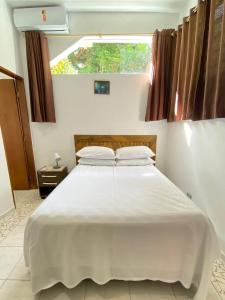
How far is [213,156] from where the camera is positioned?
1.92 metres

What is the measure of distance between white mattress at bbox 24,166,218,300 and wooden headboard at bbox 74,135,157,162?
1820 mm

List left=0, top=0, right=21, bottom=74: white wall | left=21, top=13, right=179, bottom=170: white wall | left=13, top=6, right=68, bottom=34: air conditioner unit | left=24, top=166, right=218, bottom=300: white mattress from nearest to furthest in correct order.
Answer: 1. left=24, top=166, right=218, bottom=300: white mattress
2. left=0, top=0, right=21, bottom=74: white wall
3. left=13, top=6, right=68, bottom=34: air conditioner unit
4. left=21, top=13, right=179, bottom=170: white wall

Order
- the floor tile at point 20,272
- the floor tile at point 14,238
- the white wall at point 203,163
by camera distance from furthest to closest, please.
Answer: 1. the floor tile at point 14,238
2. the white wall at point 203,163
3. the floor tile at point 20,272

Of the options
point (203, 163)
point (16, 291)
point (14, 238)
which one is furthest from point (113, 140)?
point (16, 291)

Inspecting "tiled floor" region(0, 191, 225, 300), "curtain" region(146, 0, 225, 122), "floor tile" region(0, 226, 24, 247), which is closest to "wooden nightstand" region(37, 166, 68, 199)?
"floor tile" region(0, 226, 24, 247)

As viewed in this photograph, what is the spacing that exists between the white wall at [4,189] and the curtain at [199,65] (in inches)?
103

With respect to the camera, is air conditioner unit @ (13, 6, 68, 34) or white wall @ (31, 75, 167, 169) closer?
air conditioner unit @ (13, 6, 68, 34)

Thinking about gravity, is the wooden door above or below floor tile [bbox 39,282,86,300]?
above

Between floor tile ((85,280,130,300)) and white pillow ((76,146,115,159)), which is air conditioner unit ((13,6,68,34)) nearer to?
white pillow ((76,146,115,159))

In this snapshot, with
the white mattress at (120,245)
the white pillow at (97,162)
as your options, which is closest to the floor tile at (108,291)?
the white mattress at (120,245)

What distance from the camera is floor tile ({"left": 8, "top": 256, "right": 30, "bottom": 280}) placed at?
154 cm

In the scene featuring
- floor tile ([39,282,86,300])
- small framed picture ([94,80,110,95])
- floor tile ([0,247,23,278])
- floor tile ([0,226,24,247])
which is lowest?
floor tile ([0,226,24,247])

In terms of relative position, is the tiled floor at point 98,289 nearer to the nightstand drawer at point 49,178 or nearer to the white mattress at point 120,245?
the white mattress at point 120,245

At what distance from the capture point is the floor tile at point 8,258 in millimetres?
1598
